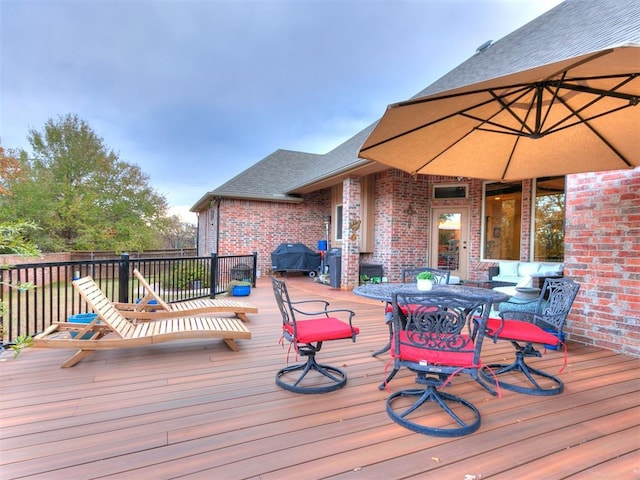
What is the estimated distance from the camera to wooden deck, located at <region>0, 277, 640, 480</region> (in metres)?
1.69

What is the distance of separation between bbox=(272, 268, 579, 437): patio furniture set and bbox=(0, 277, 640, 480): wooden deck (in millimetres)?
117

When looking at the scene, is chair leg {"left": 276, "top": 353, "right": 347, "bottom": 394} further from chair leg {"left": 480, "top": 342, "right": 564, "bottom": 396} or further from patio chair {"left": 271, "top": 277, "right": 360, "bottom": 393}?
chair leg {"left": 480, "top": 342, "right": 564, "bottom": 396}

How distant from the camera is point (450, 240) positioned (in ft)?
29.1

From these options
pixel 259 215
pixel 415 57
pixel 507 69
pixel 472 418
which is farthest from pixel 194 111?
pixel 472 418

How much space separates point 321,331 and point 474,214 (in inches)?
280

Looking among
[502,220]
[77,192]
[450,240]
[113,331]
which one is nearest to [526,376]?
[113,331]

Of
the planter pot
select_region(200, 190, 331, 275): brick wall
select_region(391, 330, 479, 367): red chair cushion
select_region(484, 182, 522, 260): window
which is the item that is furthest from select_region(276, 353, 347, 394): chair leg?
select_region(200, 190, 331, 275): brick wall

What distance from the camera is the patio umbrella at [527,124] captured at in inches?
76.3

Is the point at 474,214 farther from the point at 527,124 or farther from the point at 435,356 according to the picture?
the point at 435,356

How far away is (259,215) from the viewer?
37.3ft

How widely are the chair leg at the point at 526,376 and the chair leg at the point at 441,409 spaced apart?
0.42m

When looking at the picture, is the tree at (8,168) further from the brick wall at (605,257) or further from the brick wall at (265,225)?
the brick wall at (605,257)

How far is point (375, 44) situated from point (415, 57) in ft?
4.27

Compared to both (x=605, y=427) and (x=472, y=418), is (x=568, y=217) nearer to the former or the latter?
(x=605, y=427)
